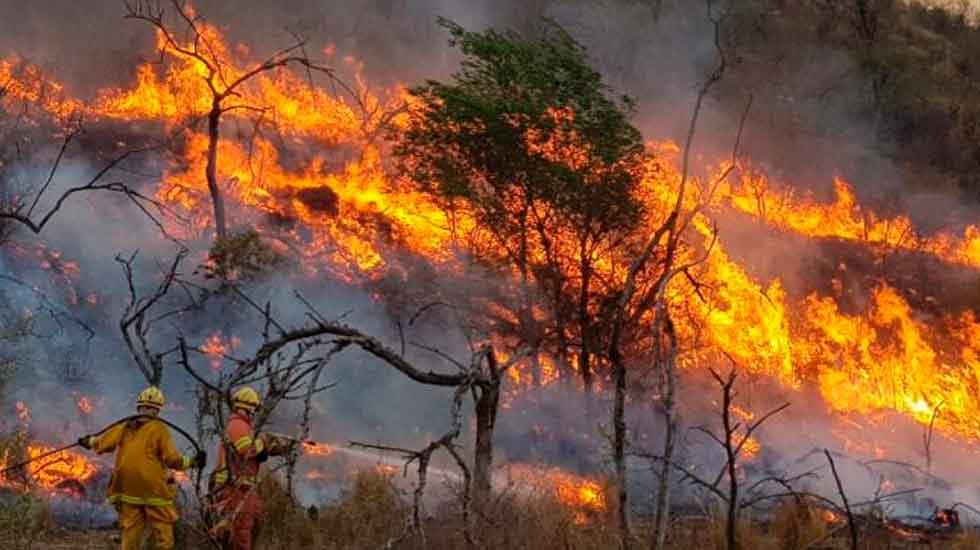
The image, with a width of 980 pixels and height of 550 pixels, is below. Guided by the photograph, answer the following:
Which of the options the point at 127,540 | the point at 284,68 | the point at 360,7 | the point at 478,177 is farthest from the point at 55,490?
the point at 360,7

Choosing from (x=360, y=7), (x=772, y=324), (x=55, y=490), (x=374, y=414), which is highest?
(x=360, y=7)

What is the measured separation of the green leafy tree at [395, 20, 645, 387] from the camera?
18750 mm

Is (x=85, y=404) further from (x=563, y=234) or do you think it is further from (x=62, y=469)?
(x=563, y=234)

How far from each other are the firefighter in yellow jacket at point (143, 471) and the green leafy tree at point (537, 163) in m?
11.0

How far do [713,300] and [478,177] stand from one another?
7.91 meters

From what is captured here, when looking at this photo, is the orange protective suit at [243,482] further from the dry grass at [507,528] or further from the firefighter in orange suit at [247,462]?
A: the dry grass at [507,528]

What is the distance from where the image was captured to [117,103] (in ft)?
90.0

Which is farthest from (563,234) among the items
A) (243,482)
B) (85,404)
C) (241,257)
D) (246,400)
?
(243,482)

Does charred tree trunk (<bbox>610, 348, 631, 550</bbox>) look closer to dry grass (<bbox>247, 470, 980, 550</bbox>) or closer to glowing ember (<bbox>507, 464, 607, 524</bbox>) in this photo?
dry grass (<bbox>247, 470, 980, 550</bbox>)

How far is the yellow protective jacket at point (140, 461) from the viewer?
796cm

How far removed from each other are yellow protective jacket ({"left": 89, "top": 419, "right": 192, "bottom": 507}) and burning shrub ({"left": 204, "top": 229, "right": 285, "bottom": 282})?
9848mm

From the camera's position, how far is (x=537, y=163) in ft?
63.5

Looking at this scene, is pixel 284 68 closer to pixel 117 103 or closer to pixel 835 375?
pixel 117 103

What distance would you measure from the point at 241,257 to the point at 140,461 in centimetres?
1184
